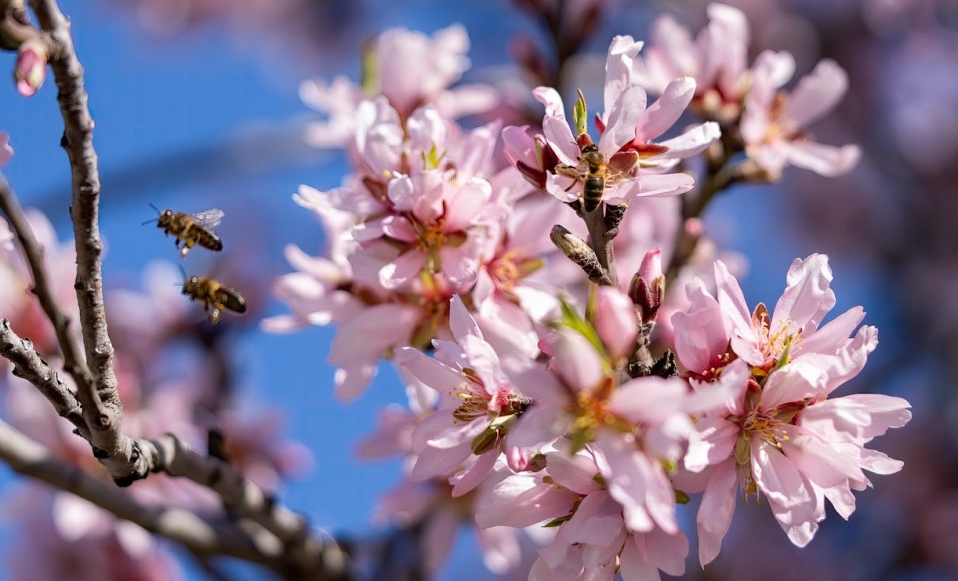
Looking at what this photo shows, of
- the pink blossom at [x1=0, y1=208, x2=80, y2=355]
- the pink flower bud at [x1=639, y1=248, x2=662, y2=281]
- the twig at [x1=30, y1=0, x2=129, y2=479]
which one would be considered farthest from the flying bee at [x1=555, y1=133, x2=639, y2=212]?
the pink blossom at [x1=0, y1=208, x2=80, y2=355]

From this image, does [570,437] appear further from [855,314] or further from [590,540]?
[855,314]

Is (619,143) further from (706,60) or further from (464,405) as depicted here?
(706,60)

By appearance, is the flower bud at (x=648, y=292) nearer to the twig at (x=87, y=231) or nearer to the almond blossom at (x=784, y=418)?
the almond blossom at (x=784, y=418)

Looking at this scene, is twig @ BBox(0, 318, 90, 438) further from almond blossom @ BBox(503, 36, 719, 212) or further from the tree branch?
almond blossom @ BBox(503, 36, 719, 212)

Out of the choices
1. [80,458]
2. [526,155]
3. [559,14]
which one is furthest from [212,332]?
[526,155]

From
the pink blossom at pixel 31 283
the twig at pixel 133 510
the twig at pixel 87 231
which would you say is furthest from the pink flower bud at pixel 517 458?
the pink blossom at pixel 31 283
